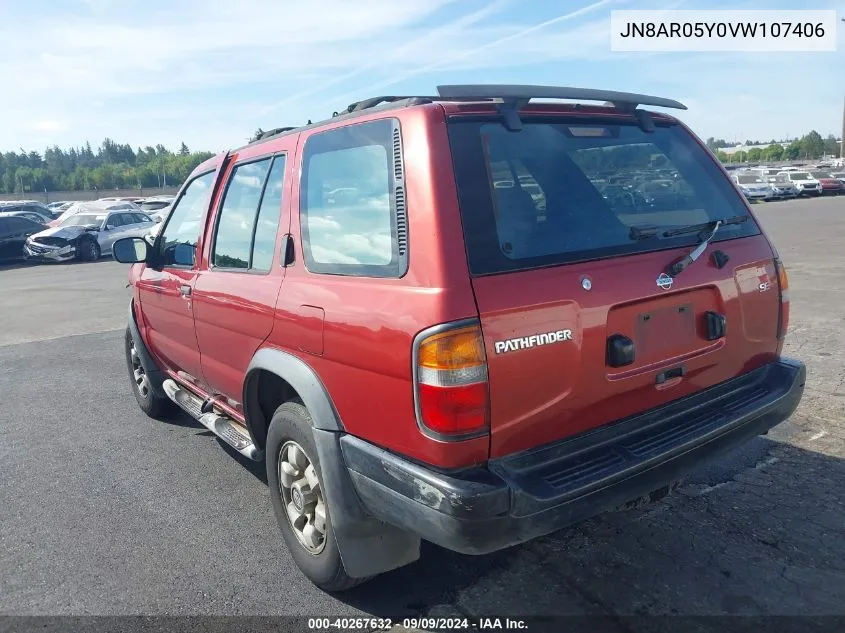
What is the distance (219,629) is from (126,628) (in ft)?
1.33

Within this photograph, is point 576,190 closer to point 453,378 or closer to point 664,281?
point 664,281

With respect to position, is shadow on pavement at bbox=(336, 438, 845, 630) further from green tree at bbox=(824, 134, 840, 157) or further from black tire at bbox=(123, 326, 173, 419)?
green tree at bbox=(824, 134, 840, 157)

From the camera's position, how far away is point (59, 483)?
4484mm

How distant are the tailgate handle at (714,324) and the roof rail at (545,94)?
102cm

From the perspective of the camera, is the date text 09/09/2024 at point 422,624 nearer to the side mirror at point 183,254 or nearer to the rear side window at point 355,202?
the rear side window at point 355,202

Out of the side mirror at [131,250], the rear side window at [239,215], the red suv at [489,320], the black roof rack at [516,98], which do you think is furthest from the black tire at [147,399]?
the black roof rack at [516,98]

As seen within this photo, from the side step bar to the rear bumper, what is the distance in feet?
3.74

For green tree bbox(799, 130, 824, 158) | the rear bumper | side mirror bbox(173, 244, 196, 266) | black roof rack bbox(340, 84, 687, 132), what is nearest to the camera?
the rear bumper

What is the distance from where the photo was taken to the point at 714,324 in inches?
118

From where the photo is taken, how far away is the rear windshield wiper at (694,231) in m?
2.87

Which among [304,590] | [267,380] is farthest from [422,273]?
[304,590]

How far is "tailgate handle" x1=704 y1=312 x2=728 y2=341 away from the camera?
300 cm

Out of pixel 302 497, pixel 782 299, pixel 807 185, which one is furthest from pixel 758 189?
pixel 302 497

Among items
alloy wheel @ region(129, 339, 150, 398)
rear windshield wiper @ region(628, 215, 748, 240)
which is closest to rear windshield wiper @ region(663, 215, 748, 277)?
rear windshield wiper @ region(628, 215, 748, 240)
